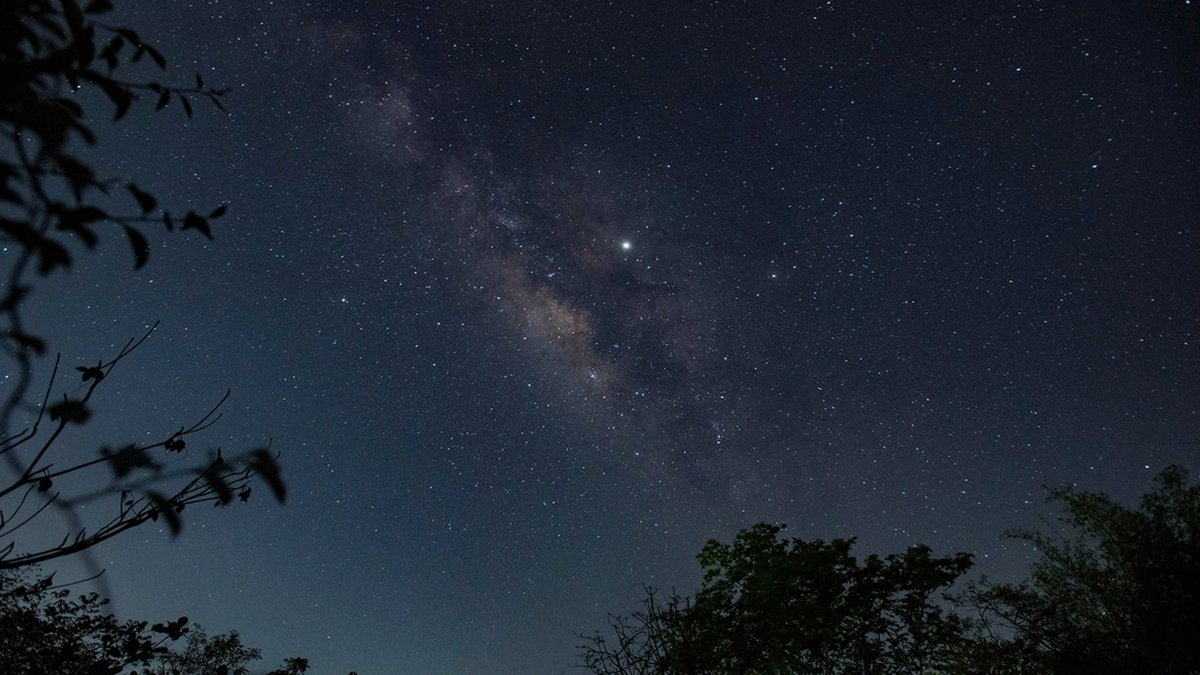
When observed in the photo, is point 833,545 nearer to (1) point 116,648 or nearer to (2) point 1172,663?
(2) point 1172,663

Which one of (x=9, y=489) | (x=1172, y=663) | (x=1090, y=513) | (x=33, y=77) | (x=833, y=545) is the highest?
(x=1090, y=513)

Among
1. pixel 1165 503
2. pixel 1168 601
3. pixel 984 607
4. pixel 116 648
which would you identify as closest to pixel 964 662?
pixel 984 607

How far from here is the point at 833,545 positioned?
17.6 m

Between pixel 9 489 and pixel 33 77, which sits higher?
pixel 33 77

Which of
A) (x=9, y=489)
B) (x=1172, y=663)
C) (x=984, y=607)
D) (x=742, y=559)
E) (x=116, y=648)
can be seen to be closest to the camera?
(x=9, y=489)

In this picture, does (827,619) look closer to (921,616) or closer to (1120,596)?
(921,616)

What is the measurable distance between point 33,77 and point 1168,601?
78.9 feet

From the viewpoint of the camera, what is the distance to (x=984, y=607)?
17531 millimetres

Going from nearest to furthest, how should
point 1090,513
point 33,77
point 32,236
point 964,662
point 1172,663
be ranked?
point 32,236 → point 33,77 → point 1172,663 → point 964,662 → point 1090,513

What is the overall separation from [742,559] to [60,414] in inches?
784

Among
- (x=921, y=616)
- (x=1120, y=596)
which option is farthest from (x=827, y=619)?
(x=1120, y=596)

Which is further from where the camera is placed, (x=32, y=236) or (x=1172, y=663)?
(x=1172, y=663)

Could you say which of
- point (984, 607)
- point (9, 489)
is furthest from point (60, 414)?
point (984, 607)

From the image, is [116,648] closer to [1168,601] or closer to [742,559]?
[742,559]
